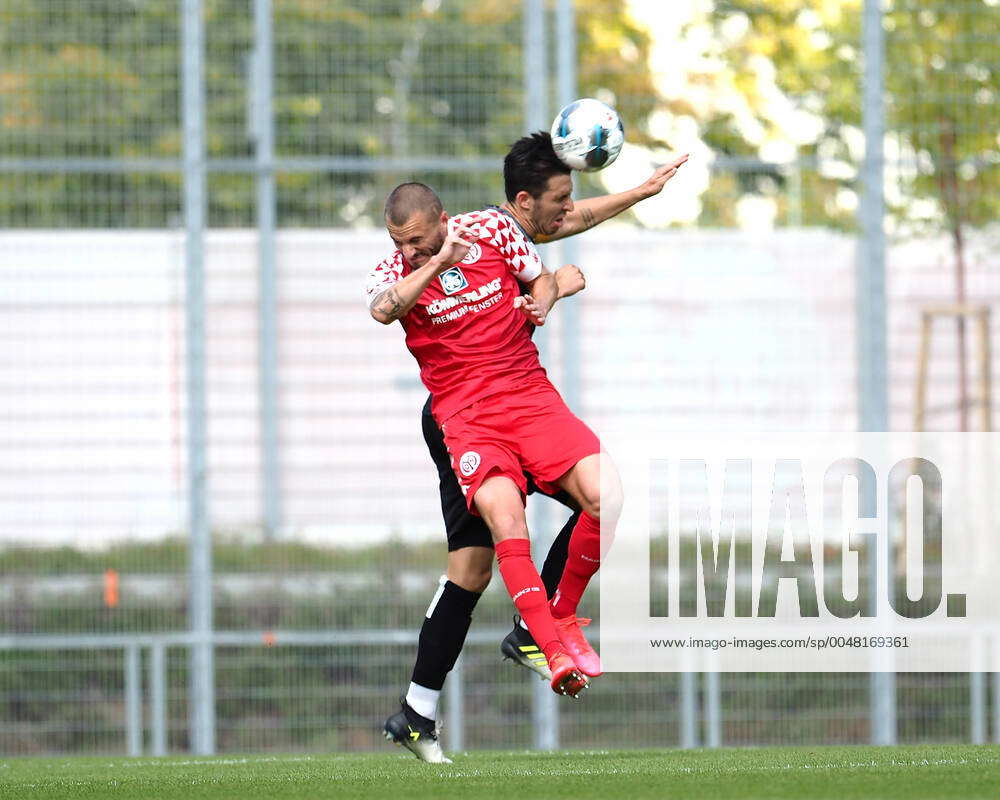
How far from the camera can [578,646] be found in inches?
266

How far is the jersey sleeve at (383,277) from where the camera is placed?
674 cm

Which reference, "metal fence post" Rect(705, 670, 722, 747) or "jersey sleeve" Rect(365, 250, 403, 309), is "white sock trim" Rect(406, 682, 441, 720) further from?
"metal fence post" Rect(705, 670, 722, 747)

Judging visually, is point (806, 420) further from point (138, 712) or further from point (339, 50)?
point (138, 712)

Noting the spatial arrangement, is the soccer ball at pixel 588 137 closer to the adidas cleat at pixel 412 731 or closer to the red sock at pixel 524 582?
the red sock at pixel 524 582

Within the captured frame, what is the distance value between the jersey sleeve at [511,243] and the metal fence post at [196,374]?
4.30 m

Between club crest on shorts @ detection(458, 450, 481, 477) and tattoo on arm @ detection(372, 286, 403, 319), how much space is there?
0.54 metres

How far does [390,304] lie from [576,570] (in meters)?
1.23

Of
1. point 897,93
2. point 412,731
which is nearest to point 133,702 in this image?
point 412,731

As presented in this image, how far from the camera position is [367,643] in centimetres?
1105

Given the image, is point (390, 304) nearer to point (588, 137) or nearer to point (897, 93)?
point (588, 137)

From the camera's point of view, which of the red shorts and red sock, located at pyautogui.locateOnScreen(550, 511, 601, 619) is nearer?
the red shorts

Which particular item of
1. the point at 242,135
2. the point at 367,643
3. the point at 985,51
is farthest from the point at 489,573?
the point at 985,51

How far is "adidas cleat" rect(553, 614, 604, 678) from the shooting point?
21.6 feet
